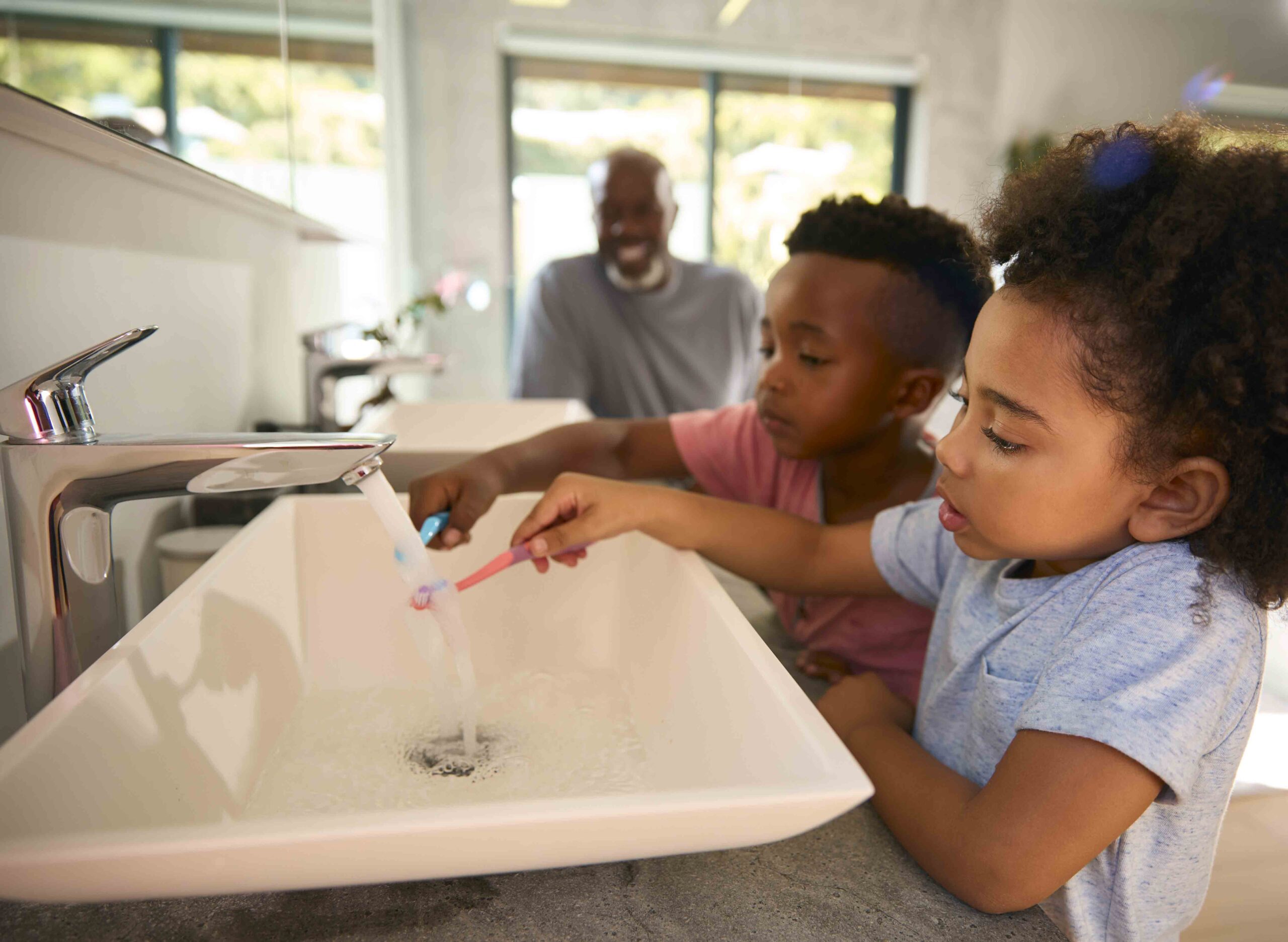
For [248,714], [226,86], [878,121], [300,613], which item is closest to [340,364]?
[226,86]

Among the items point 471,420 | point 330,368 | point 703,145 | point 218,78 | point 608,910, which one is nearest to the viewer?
point 608,910

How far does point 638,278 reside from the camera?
2.39 m

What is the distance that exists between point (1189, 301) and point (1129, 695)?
0.76 feet

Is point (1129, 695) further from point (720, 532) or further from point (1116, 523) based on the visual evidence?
point (720, 532)

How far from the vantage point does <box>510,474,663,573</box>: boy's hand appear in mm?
758

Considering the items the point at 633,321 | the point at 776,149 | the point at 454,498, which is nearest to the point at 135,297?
the point at 454,498

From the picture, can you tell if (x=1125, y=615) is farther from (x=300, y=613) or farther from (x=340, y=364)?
(x=340, y=364)

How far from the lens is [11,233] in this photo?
0.61 m

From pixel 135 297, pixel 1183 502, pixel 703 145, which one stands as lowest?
pixel 1183 502

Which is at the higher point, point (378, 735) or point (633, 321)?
point (633, 321)

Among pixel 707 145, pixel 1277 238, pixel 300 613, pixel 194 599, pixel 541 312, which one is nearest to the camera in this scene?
pixel 1277 238

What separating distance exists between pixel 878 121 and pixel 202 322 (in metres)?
3.79

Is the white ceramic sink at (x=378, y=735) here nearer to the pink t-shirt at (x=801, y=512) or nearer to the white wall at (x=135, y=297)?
the white wall at (x=135, y=297)

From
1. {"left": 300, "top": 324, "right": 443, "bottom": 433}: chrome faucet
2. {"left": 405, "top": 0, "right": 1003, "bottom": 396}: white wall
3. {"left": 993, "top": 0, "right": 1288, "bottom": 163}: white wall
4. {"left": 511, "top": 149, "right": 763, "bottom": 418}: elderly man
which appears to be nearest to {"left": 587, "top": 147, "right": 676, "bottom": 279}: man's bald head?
{"left": 511, "top": 149, "right": 763, "bottom": 418}: elderly man
